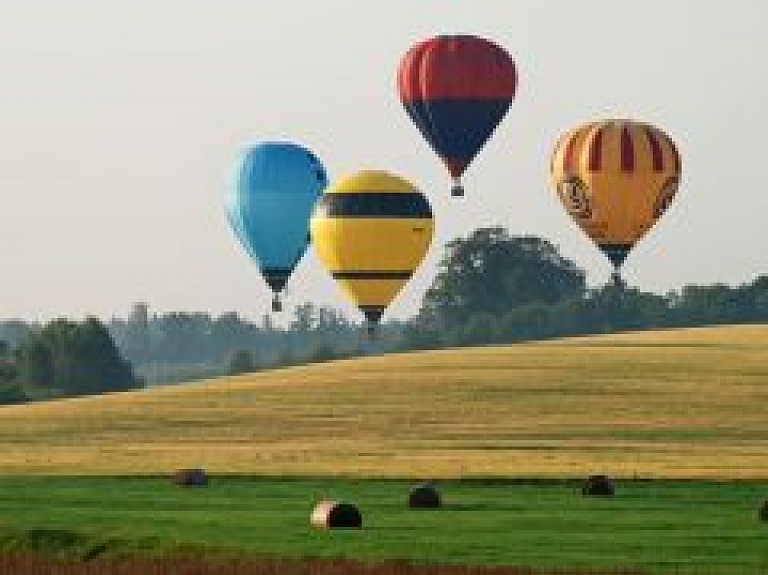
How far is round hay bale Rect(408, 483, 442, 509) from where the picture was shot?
174ft

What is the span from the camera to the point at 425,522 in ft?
163

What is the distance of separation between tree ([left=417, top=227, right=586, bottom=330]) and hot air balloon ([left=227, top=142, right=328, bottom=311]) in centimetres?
10687

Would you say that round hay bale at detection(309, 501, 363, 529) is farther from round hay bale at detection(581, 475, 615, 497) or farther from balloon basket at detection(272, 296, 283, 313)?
balloon basket at detection(272, 296, 283, 313)

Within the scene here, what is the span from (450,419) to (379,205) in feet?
21.6

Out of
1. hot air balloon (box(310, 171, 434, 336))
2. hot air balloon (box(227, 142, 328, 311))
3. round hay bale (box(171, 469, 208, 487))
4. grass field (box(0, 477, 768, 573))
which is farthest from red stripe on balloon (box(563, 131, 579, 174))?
round hay bale (box(171, 469, 208, 487))

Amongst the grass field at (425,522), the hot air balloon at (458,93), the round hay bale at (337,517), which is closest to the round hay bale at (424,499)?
the grass field at (425,522)

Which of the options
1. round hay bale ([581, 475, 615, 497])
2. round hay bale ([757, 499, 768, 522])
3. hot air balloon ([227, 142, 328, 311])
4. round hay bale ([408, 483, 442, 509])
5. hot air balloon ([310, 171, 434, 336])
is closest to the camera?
round hay bale ([757, 499, 768, 522])

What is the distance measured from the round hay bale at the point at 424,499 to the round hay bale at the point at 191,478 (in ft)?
27.1

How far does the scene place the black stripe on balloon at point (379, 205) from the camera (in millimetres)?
80875

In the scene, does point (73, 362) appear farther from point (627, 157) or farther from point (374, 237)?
point (627, 157)

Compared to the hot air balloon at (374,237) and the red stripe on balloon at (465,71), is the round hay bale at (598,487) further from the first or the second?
the hot air balloon at (374,237)

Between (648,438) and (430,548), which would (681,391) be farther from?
(430,548)

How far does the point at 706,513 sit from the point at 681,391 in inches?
1418

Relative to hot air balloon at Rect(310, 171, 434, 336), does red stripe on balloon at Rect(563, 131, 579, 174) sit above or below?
above
